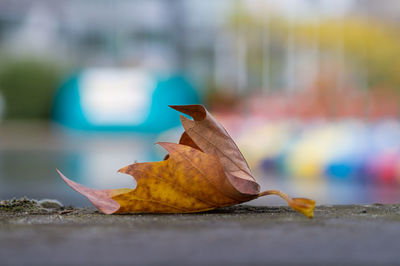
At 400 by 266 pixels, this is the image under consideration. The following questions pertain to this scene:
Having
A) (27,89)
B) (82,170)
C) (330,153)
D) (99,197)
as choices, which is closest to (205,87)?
(27,89)

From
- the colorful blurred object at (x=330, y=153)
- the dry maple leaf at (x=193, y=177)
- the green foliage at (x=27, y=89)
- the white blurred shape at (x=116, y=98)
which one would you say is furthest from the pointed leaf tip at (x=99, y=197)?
the green foliage at (x=27, y=89)

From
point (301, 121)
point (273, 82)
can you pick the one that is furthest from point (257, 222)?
point (273, 82)

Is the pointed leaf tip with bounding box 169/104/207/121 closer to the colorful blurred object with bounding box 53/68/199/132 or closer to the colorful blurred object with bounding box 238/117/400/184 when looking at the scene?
the colorful blurred object with bounding box 238/117/400/184

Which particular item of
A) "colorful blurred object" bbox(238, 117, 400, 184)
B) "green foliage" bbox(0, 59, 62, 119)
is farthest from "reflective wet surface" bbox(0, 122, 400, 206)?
"green foliage" bbox(0, 59, 62, 119)

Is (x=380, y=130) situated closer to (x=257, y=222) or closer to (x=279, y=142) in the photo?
(x=279, y=142)

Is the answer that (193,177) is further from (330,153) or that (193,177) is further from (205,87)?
(205,87)

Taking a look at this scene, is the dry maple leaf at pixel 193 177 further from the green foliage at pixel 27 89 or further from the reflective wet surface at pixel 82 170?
the green foliage at pixel 27 89
